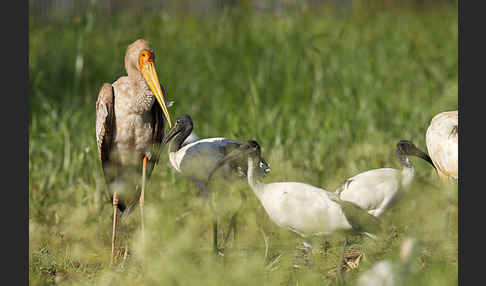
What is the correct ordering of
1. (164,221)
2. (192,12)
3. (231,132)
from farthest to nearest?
1. (192,12)
2. (231,132)
3. (164,221)

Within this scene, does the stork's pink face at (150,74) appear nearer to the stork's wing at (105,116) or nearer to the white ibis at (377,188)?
the stork's wing at (105,116)

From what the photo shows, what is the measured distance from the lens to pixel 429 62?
9.23 metres

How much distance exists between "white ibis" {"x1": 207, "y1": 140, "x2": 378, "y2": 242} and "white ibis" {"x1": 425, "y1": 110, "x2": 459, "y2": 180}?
93 cm

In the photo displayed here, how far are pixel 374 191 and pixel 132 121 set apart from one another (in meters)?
1.60

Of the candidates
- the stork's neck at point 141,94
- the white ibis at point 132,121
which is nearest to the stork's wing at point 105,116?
the white ibis at point 132,121

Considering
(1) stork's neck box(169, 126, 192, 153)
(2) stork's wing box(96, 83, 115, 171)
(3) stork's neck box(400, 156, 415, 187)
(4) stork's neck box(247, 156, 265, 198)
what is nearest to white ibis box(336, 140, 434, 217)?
(3) stork's neck box(400, 156, 415, 187)

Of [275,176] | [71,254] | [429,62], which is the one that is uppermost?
[429,62]

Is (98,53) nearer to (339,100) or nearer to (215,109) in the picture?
(215,109)

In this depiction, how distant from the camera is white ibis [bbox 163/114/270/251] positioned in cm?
480

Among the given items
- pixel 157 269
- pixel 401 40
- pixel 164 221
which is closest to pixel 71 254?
pixel 164 221

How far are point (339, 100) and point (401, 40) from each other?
289 cm

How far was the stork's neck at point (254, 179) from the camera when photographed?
4402mm

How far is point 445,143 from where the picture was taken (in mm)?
4812

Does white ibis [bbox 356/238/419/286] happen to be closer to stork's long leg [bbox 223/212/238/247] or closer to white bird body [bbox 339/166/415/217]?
white bird body [bbox 339/166/415/217]
